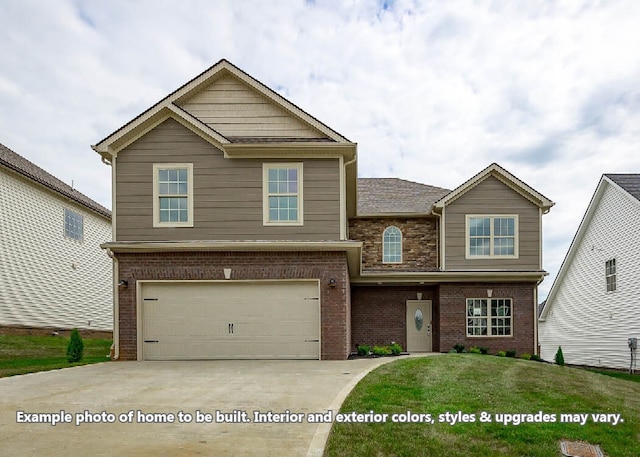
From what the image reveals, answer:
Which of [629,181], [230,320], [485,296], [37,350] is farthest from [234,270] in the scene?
[629,181]

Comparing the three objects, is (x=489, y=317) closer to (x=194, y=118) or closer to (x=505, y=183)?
(x=505, y=183)

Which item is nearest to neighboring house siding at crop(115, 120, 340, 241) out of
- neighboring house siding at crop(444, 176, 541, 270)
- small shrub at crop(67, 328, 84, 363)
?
small shrub at crop(67, 328, 84, 363)

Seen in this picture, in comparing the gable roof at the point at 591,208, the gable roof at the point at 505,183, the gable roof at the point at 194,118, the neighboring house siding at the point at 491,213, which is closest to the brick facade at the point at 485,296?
the neighboring house siding at the point at 491,213

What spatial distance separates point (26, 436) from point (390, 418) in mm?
4197

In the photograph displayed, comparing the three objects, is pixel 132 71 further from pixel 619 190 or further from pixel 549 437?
pixel 619 190

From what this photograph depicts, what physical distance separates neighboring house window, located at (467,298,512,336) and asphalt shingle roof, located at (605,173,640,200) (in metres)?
6.29

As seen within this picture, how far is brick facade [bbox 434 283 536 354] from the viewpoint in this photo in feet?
59.7

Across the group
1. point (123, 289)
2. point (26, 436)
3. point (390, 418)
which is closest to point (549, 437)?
point (390, 418)

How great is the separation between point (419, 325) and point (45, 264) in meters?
16.1

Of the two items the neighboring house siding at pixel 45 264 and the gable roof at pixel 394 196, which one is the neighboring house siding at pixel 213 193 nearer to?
the gable roof at pixel 394 196

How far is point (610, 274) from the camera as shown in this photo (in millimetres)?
20391

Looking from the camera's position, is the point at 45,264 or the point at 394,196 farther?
the point at 394,196

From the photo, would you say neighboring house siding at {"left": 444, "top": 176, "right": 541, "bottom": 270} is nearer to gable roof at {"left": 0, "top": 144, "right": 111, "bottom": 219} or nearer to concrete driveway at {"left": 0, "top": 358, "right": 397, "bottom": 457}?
concrete driveway at {"left": 0, "top": 358, "right": 397, "bottom": 457}

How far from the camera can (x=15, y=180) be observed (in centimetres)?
2006
